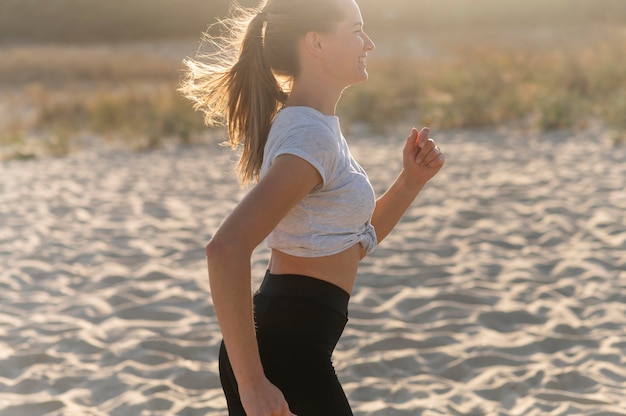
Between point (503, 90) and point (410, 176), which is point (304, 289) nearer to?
point (410, 176)

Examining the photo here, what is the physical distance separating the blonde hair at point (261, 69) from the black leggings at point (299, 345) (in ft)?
0.94

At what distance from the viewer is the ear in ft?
5.44

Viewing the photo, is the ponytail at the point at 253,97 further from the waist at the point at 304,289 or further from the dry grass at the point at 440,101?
the dry grass at the point at 440,101

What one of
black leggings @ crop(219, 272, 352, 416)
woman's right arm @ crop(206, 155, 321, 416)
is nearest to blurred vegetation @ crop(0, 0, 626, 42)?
black leggings @ crop(219, 272, 352, 416)

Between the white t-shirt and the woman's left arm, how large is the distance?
35cm

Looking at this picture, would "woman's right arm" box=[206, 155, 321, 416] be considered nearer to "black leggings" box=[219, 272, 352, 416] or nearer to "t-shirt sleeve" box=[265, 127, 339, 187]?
"t-shirt sleeve" box=[265, 127, 339, 187]

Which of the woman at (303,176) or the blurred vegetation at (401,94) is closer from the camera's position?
Result: the woman at (303,176)

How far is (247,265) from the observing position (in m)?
1.42

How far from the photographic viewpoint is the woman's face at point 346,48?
5.45 feet

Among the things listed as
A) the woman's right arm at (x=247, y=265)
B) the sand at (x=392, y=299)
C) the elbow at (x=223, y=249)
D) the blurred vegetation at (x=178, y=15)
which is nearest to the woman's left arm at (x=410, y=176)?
the woman's right arm at (x=247, y=265)

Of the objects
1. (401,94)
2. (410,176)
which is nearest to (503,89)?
→ (401,94)

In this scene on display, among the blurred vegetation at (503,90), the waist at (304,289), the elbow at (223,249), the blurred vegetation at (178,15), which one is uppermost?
the blurred vegetation at (178,15)

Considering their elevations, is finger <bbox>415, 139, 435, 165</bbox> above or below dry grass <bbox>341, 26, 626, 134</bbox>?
below

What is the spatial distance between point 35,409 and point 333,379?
2222mm
